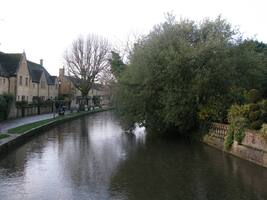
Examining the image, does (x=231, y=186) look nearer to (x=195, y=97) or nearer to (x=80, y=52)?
(x=195, y=97)

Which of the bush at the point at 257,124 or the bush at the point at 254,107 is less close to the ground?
the bush at the point at 254,107

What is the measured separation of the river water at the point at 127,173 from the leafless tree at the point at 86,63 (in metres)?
46.1

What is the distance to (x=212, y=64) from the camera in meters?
26.3

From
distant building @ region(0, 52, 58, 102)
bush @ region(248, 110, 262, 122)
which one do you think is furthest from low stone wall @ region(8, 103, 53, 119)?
bush @ region(248, 110, 262, 122)

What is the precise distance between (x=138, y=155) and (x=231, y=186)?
791 cm

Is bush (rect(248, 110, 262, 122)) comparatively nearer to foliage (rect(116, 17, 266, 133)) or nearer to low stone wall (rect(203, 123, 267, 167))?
low stone wall (rect(203, 123, 267, 167))

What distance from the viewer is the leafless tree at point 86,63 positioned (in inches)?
2810

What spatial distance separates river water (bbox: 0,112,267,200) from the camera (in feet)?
44.1

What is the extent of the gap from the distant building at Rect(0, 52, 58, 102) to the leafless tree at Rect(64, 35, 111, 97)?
572 cm

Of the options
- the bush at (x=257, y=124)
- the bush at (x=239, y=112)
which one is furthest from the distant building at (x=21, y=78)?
the bush at (x=257, y=124)

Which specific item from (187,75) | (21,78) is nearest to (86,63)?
(21,78)

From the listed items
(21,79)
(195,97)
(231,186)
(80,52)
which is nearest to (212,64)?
(195,97)

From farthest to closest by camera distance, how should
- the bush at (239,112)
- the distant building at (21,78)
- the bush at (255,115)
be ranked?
the distant building at (21,78) → the bush at (239,112) → the bush at (255,115)

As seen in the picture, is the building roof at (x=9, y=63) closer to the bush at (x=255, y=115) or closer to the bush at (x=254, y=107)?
the bush at (x=254, y=107)
